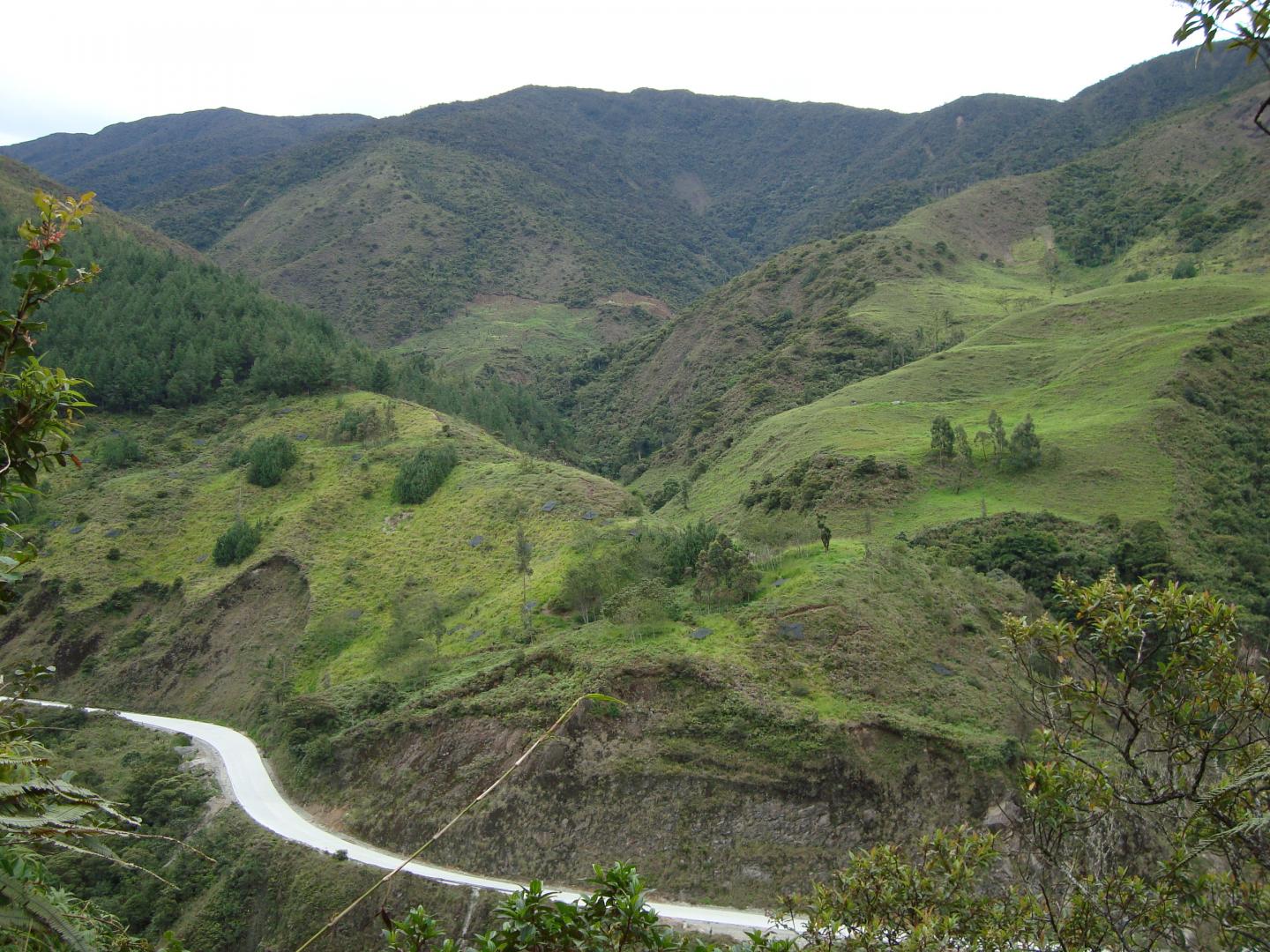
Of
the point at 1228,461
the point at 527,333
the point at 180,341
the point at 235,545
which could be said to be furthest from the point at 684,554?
the point at 527,333

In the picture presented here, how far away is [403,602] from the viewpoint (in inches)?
1779

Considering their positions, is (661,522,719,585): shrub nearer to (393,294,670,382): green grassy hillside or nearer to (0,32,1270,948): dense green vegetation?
(0,32,1270,948): dense green vegetation

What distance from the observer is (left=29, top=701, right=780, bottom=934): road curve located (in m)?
25.9

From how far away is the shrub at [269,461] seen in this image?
198 feet

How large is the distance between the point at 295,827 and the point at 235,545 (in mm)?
26947

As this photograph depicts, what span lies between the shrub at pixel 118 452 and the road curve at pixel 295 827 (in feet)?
81.0

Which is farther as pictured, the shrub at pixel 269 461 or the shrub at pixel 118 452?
the shrub at pixel 118 452

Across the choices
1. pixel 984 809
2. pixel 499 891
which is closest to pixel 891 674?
pixel 984 809

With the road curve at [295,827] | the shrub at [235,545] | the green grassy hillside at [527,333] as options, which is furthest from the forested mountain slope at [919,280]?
the road curve at [295,827]

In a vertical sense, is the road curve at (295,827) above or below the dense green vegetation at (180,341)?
below

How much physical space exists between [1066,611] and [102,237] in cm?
11047

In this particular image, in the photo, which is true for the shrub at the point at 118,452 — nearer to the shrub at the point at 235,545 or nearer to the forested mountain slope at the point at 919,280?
the shrub at the point at 235,545

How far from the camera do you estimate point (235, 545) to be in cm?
5438

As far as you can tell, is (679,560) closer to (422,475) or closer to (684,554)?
(684,554)
